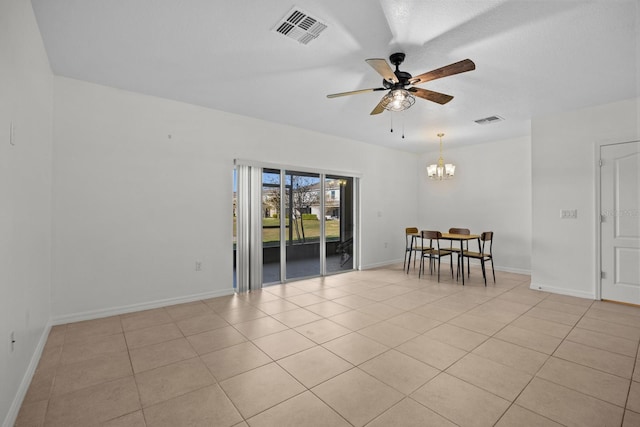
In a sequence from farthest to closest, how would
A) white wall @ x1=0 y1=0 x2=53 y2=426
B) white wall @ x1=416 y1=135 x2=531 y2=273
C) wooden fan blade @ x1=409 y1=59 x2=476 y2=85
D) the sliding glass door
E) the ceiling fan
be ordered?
white wall @ x1=416 y1=135 x2=531 y2=273
the sliding glass door
the ceiling fan
wooden fan blade @ x1=409 y1=59 x2=476 y2=85
white wall @ x1=0 y1=0 x2=53 y2=426

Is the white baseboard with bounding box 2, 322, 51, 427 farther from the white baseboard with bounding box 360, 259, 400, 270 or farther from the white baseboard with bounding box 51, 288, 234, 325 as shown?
the white baseboard with bounding box 360, 259, 400, 270

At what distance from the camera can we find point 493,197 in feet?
21.0

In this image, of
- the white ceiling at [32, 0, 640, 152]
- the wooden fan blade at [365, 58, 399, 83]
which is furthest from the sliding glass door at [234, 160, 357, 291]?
the wooden fan blade at [365, 58, 399, 83]

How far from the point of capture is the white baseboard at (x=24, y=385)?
1.75 m

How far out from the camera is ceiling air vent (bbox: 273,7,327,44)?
2307mm

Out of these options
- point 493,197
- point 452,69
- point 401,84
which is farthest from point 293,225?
point 493,197

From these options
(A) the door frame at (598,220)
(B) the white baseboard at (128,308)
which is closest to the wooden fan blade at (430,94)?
(A) the door frame at (598,220)

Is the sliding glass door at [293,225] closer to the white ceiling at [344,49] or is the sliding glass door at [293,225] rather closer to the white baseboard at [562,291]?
the white ceiling at [344,49]

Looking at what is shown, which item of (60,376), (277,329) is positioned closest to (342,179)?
(277,329)

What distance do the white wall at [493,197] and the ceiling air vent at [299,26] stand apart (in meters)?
4.76

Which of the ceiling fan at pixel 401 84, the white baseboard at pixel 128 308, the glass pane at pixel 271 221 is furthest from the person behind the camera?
the glass pane at pixel 271 221

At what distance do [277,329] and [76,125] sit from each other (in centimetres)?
334

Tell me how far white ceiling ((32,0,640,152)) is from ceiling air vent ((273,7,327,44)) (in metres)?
0.06

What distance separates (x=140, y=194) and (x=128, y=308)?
4.80 ft
